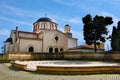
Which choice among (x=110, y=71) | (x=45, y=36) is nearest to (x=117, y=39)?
(x=110, y=71)

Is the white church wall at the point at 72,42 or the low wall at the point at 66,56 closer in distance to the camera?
the low wall at the point at 66,56

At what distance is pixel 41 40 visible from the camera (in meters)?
37.6

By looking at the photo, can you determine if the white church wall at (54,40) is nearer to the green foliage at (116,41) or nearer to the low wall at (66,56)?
the low wall at (66,56)

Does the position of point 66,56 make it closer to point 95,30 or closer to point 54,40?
point 95,30

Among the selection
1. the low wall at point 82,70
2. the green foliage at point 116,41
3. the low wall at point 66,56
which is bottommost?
the low wall at point 82,70

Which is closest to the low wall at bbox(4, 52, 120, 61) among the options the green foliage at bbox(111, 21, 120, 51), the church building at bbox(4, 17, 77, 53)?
the green foliage at bbox(111, 21, 120, 51)

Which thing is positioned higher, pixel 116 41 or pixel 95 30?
pixel 95 30

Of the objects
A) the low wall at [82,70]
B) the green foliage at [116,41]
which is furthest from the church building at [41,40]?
the low wall at [82,70]

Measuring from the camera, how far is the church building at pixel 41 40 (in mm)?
35688

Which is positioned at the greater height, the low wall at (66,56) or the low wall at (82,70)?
the low wall at (66,56)

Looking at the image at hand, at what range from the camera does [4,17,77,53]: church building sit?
3569cm

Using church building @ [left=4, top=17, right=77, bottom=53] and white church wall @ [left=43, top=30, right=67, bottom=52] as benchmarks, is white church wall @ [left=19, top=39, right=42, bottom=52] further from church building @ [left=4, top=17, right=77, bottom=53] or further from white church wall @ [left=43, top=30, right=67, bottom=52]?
white church wall @ [left=43, top=30, right=67, bottom=52]

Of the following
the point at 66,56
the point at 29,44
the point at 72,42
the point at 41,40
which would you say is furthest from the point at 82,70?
the point at 72,42

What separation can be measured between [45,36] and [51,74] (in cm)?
2661
